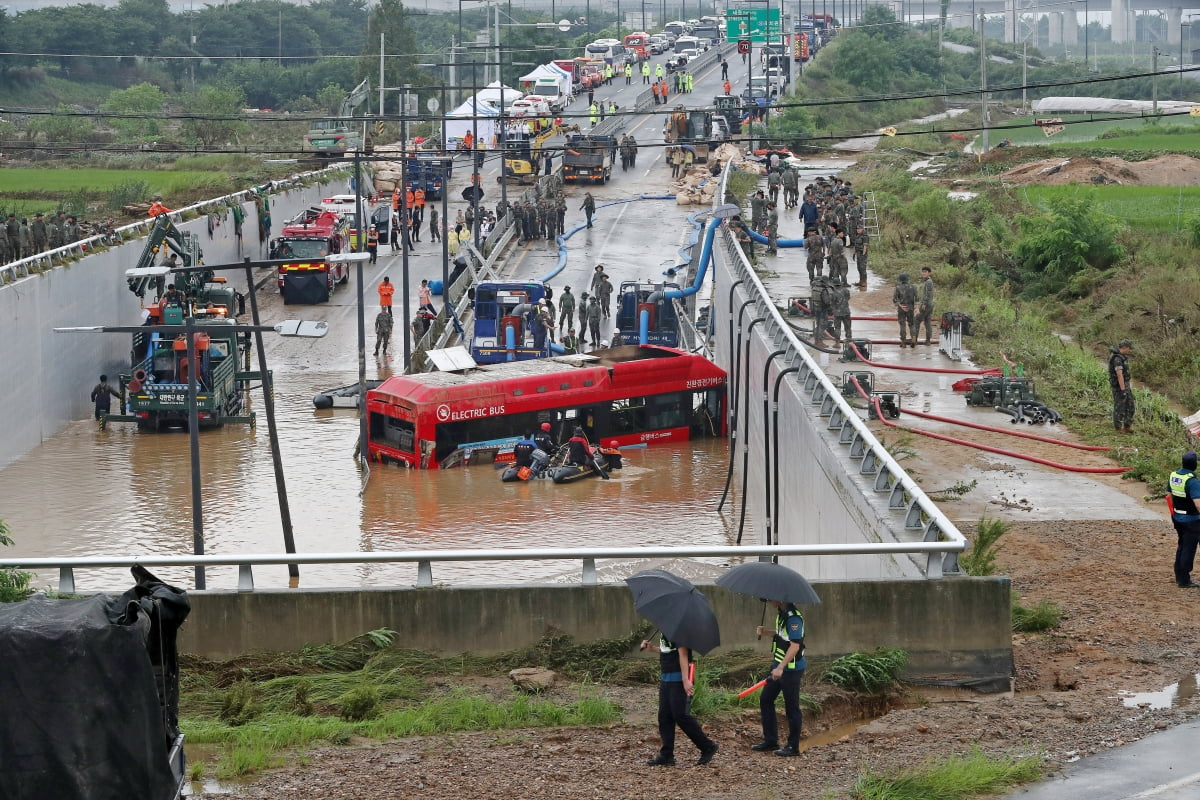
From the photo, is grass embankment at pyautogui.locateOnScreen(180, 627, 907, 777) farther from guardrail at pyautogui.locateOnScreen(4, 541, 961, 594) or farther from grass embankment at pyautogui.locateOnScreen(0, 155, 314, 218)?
grass embankment at pyautogui.locateOnScreen(0, 155, 314, 218)

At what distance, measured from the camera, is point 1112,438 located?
23.5 m

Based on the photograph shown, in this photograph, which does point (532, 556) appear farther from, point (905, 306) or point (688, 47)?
point (688, 47)

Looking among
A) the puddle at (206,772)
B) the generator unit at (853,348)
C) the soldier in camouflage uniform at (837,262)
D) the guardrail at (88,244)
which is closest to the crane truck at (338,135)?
the guardrail at (88,244)

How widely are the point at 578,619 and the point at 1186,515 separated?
20.6ft

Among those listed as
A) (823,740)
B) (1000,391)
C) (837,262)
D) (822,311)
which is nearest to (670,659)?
(823,740)

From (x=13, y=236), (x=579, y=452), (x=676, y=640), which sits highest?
(x=13, y=236)

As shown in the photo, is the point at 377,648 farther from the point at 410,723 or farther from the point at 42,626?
the point at 42,626

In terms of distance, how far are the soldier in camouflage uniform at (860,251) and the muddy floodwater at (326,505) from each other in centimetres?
583

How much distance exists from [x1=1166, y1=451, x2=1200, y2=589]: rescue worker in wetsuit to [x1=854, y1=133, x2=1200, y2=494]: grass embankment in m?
5.07

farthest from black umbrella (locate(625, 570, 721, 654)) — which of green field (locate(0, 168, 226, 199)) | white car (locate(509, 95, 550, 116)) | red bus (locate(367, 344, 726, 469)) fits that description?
white car (locate(509, 95, 550, 116))

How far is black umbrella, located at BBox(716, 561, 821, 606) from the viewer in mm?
11156

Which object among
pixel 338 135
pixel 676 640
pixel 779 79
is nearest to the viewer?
pixel 676 640

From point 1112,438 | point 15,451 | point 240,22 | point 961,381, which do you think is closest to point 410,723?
point 1112,438

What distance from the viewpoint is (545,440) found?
3484 centimetres
